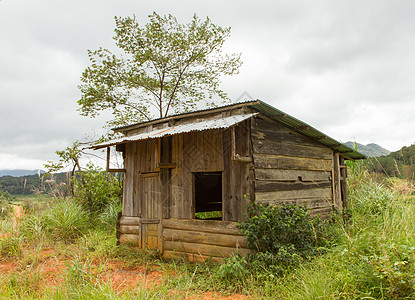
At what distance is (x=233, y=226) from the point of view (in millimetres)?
6344

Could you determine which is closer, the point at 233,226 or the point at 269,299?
the point at 269,299

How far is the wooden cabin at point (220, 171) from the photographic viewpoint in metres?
6.40

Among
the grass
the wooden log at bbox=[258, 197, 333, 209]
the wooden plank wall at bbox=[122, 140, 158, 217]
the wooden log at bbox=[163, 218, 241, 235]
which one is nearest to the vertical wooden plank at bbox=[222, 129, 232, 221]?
the wooden log at bbox=[163, 218, 241, 235]

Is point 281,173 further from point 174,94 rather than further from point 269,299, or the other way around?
point 174,94

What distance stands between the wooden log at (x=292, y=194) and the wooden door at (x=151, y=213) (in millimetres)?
2776

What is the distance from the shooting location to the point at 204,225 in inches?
268

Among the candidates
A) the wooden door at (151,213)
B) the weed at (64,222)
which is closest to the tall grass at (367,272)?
the wooden door at (151,213)

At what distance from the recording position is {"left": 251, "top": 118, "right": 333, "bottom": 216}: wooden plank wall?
6.52m

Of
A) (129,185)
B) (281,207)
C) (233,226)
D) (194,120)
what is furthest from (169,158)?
(281,207)

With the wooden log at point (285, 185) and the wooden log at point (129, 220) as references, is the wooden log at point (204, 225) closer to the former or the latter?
the wooden log at point (285, 185)

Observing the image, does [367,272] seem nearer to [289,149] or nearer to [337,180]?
[289,149]

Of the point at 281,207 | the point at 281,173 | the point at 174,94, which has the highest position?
the point at 174,94

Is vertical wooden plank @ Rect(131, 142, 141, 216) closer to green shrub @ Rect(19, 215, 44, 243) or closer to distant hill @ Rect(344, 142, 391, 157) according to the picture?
green shrub @ Rect(19, 215, 44, 243)

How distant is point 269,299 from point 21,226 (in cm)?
888
